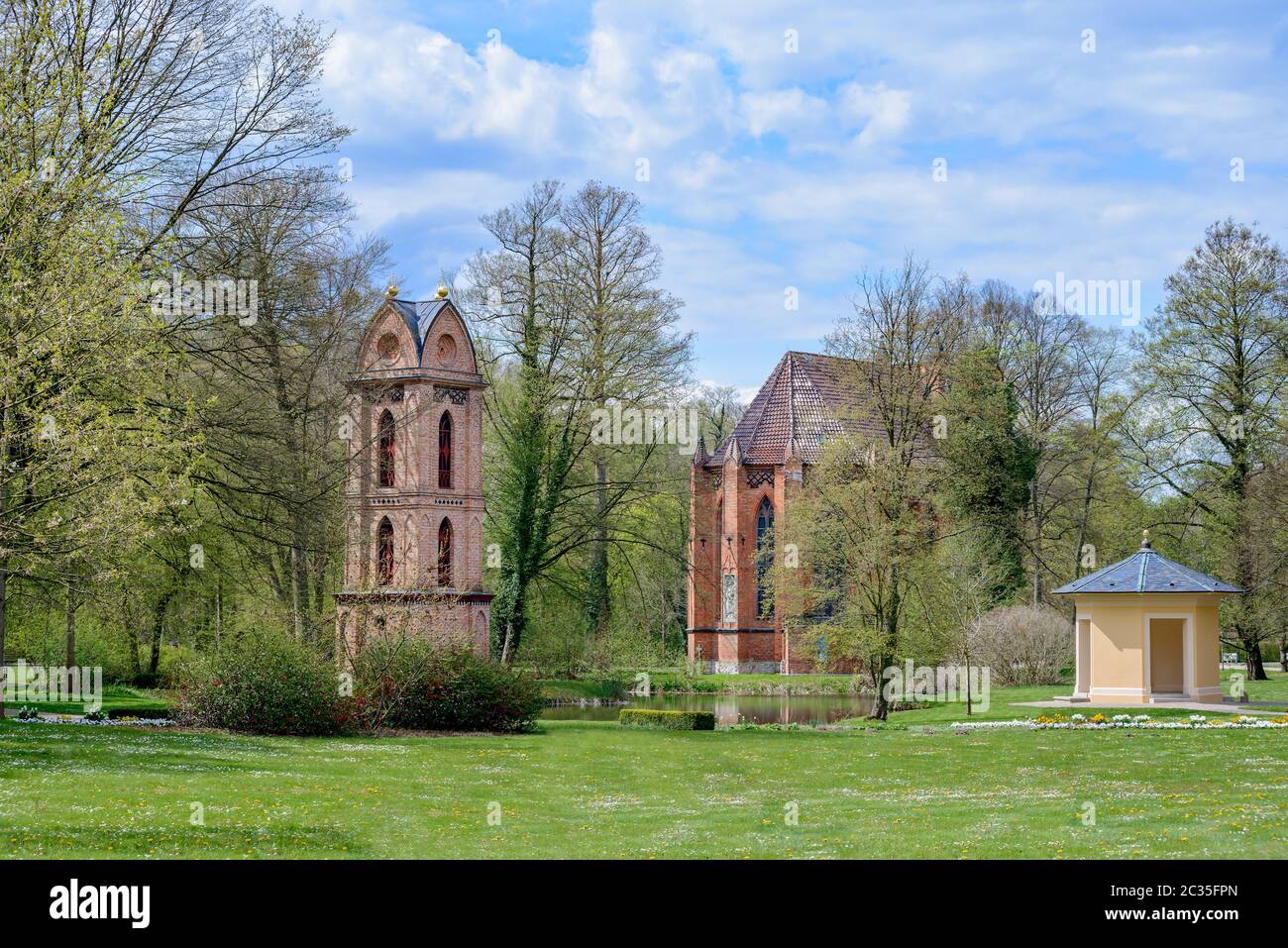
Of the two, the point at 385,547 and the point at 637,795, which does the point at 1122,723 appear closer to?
the point at 637,795

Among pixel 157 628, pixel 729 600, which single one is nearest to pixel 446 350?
pixel 157 628

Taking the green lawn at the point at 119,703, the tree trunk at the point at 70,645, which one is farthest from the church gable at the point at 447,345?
the green lawn at the point at 119,703

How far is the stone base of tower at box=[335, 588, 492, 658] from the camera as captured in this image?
2858 centimetres

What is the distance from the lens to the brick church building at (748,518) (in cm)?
5478

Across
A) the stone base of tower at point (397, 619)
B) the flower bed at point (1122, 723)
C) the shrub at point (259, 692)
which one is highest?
the stone base of tower at point (397, 619)

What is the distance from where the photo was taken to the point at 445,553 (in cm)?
3612

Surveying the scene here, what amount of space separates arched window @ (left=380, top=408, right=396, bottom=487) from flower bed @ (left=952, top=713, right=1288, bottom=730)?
52.7 ft

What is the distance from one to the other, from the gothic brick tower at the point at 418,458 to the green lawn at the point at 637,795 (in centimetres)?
962

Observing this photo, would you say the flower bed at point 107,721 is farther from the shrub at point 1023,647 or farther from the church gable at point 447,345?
the shrub at point 1023,647

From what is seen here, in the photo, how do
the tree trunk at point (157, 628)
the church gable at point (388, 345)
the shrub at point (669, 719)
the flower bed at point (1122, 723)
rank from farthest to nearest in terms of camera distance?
the tree trunk at point (157, 628) < the church gable at point (388, 345) < the shrub at point (669, 719) < the flower bed at point (1122, 723)

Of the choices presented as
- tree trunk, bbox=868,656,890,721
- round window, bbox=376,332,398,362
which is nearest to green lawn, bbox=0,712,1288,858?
tree trunk, bbox=868,656,890,721

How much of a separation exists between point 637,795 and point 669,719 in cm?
1302

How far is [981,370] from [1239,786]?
101 ft
